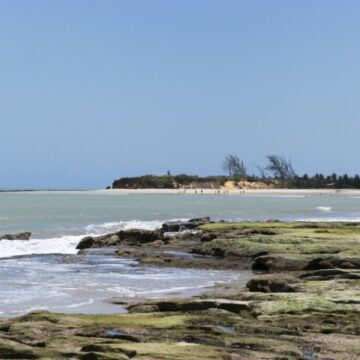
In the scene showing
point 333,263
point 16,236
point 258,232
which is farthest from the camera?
point 16,236

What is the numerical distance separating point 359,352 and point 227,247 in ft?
68.6

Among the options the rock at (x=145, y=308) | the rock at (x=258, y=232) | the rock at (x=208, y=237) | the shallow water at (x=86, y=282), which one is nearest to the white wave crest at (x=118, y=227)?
the rock at (x=208, y=237)

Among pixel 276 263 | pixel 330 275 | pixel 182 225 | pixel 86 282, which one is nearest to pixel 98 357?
pixel 330 275

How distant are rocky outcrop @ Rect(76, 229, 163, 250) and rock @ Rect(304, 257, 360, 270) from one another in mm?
14735

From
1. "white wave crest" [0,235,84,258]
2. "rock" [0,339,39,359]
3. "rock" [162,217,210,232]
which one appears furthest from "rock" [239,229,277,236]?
"rock" [0,339,39,359]

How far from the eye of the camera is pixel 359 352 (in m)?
12.2

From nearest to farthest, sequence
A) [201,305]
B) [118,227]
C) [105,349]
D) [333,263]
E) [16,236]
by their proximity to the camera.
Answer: [105,349], [201,305], [333,263], [16,236], [118,227]

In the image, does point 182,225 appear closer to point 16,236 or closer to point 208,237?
point 16,236

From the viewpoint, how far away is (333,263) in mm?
25219

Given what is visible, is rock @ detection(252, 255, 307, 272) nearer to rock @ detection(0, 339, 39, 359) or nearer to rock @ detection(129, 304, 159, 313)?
rock @ detection(129, 304, 159, 313)

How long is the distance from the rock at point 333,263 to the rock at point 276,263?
664 millimetres

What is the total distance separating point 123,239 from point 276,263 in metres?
14.4

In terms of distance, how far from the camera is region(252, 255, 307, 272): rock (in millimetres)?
26419

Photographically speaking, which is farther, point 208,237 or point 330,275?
point 208,237
